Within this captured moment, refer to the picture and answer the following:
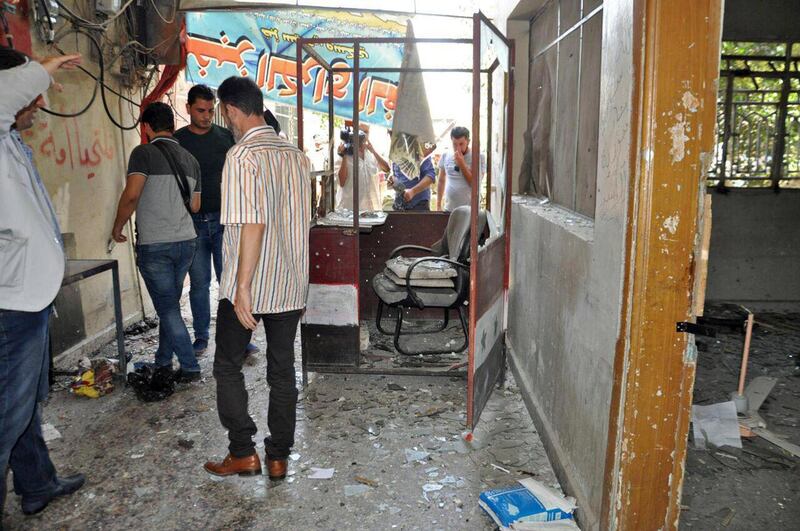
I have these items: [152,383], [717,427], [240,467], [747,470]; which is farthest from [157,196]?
[747,470]

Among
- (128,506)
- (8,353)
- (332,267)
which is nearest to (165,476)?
(128,506)

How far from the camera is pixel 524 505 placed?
255 cm

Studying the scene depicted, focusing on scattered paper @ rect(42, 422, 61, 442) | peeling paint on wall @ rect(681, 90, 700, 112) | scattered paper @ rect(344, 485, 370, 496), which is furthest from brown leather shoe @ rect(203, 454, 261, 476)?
peeling paint on wall @ rect(681, 90, 700, 112)

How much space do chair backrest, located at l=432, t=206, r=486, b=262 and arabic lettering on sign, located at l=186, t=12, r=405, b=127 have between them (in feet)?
5.35

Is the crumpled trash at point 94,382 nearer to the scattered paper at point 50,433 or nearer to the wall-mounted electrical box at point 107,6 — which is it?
the scattered paper at point 50,433

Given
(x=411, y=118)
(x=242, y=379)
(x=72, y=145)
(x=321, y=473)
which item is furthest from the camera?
(x=411, y=118)

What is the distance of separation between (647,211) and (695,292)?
30 cm

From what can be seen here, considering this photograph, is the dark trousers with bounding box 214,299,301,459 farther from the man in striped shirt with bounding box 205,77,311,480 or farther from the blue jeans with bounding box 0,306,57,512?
the blue jeans with bounding box 0,306,57,512

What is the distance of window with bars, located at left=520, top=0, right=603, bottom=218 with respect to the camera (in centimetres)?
319

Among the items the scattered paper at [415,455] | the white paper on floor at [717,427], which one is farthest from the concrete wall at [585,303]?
the white paper on floor at [717,427]

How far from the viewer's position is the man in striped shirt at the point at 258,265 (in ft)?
8.26

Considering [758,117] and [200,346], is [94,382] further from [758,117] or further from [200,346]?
[758,117]

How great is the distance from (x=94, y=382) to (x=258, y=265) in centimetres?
196

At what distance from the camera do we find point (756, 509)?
2738 mm
